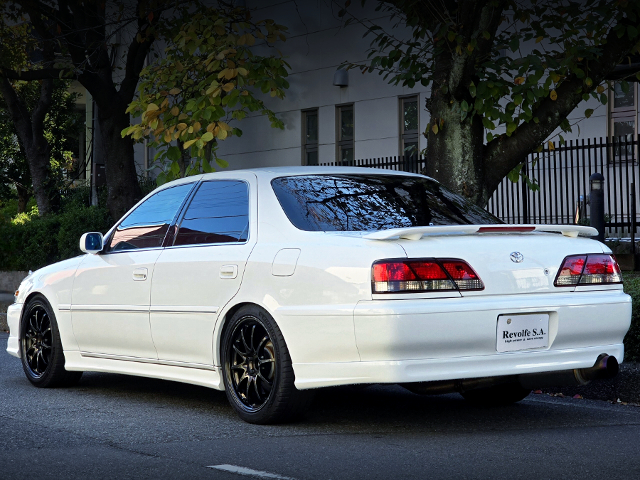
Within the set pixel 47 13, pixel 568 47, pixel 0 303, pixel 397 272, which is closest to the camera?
pixel 397 272

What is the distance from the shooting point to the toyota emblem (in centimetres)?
530

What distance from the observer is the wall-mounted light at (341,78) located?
798 inches

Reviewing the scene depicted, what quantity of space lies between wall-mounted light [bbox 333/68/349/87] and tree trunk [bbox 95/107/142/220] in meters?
5.12

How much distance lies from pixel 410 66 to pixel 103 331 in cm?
467

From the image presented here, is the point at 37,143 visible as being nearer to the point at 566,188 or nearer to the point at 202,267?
the point at 566,188

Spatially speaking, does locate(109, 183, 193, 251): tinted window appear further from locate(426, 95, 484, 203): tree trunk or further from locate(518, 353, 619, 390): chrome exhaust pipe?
locate(426, 95, 484, 203): tree trunk

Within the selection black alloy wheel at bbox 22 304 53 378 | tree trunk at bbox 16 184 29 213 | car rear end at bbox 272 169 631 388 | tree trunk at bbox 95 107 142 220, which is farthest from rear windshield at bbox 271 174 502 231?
tree trunk at bbox 16 184 29 213

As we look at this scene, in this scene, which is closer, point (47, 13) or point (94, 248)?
point (94, 248)

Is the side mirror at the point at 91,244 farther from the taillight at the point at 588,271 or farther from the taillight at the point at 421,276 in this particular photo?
the taillight at the point at 588,271

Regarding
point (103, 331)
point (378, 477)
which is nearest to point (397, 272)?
point (378, 477)

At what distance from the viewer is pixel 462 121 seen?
31.3ft

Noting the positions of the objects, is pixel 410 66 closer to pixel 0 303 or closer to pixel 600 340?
pixel 600 340

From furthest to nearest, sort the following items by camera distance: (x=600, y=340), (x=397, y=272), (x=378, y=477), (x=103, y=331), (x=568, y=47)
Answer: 1. (x=568, y=47)
2. (x=103, y=331)
3. (x=600, y=340)
4. (x=397, y=272)
5. (x=378, y=477)

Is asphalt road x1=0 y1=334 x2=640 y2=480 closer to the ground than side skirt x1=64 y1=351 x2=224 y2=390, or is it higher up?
closer to the ground
